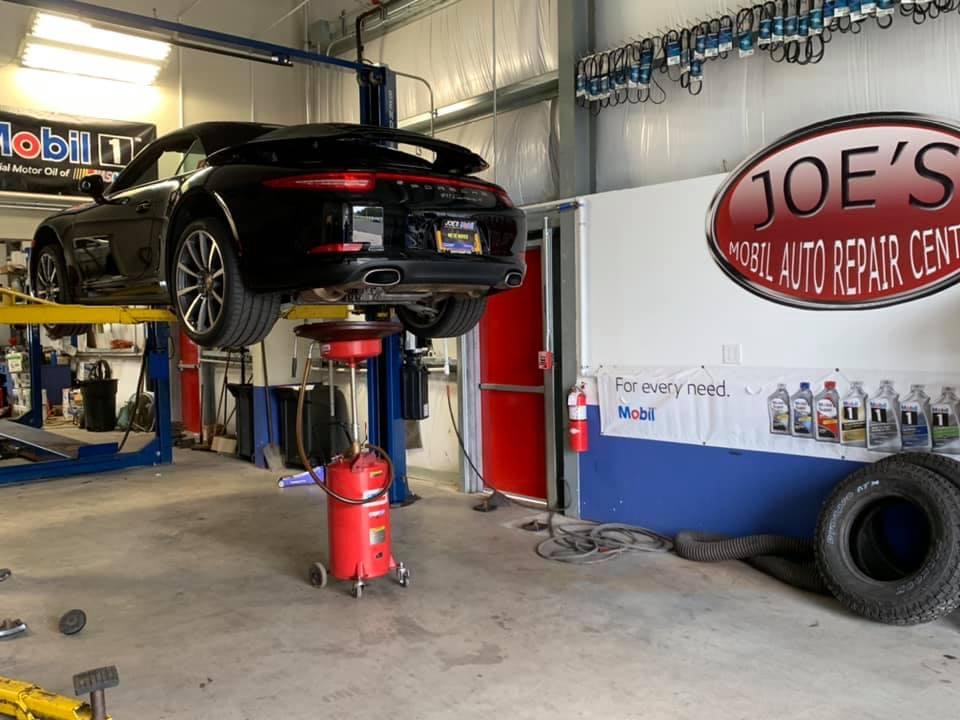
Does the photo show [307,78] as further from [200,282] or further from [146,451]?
[200,282]

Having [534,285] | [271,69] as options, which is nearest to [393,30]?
[271,69]

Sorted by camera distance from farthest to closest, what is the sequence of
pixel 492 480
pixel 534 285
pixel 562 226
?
pixel 492 480 → pixel 534 285 → pixel 562 226

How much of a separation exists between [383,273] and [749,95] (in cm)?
280

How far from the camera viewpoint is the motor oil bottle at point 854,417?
4113mm

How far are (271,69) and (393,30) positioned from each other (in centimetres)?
203

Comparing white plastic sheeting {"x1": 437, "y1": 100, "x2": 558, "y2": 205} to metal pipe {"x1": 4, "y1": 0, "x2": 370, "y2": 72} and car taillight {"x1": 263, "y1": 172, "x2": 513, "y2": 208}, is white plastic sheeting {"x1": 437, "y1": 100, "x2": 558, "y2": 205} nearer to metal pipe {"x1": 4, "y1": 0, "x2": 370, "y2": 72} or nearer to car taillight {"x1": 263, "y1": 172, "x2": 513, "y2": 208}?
metal pipe {"x1": 4, "y1": 0, "x2": 370, "y2": 72}

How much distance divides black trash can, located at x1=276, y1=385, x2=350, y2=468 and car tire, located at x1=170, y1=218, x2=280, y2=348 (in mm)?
3485

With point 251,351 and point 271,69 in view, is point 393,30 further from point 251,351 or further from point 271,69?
point 251,351

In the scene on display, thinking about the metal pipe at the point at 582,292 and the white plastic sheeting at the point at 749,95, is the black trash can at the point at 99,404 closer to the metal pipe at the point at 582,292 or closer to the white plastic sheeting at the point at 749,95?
the metal pipe at the point at 582,292

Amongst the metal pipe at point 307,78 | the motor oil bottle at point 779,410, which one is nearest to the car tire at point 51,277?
the metal pipe at point 307,78

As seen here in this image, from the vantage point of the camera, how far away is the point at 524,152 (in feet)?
20.9

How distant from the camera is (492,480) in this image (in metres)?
6.57

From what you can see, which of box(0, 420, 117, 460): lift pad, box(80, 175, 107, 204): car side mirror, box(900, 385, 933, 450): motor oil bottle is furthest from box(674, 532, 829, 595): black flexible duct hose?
box(0, 420, 117, 460): lift pad

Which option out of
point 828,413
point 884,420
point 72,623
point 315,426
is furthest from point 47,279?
point 884,420
